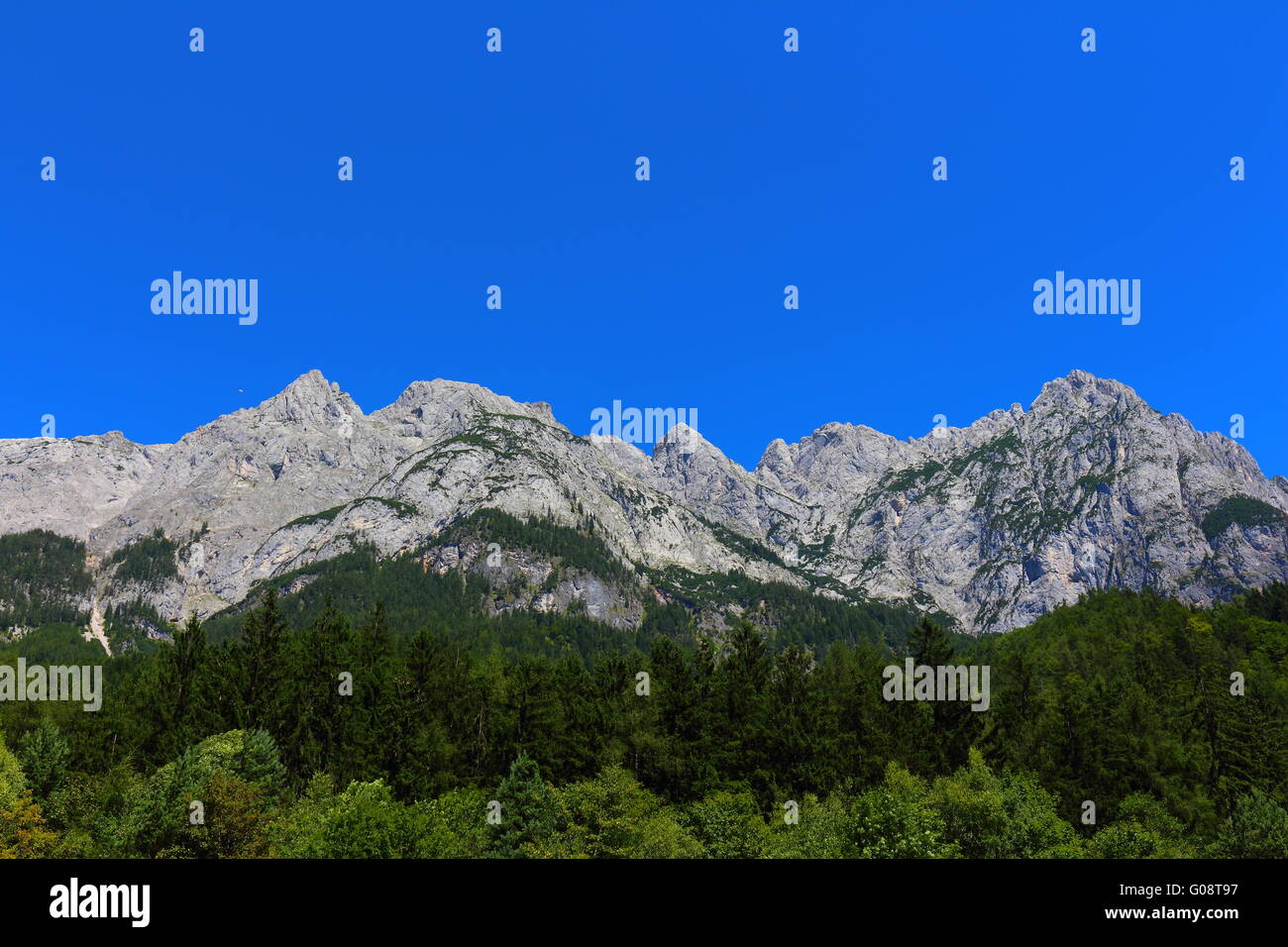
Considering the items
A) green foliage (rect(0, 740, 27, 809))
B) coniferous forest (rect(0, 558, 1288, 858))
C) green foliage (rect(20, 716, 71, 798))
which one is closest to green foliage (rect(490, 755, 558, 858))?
coniferous forest (rect(0, 558, 1288, 858))

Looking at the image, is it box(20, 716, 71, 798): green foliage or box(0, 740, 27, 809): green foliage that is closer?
box(0, 740, 27, 809): green foliage

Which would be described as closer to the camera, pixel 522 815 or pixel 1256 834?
pixel 1256 834

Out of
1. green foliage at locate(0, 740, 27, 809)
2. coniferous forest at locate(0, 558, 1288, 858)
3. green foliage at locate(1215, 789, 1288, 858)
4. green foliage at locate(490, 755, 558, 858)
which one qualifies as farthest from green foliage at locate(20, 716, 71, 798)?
green foliage at locate(1215, 789, 1288, 858)

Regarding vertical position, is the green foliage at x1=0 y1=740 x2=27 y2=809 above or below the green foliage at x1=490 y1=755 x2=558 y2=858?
above

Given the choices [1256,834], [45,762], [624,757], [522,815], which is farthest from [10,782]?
[1256,834]

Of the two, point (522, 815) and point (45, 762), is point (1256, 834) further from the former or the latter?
point (45, 762)

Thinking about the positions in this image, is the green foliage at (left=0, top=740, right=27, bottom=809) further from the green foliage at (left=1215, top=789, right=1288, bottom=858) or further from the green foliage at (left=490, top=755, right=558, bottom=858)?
the green foliage at (left=1215, top=789, right=1288, bottom=858)

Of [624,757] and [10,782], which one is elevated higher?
[10,782]

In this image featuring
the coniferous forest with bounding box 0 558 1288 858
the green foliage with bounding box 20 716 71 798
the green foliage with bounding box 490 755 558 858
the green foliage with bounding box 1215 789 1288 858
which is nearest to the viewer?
the green foliage with bounding box 1215 789 1288 858

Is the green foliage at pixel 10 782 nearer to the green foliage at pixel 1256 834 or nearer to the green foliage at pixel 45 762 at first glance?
the green foliage at pixel 45 762

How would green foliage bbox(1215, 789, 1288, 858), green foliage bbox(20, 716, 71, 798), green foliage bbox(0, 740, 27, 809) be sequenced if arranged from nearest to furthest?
green foliage bbox(1215, 789, 1288, 858) → green foliage bbox(0, 740, 27, 809) → green foliage bbox(20, 716, 71, 798)
